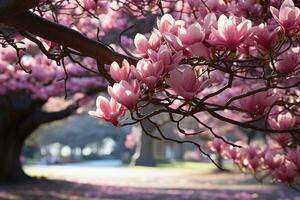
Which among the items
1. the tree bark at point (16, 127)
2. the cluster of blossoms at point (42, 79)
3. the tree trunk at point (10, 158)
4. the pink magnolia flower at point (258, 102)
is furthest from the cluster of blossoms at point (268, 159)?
the tree trunk at point (10, 158)

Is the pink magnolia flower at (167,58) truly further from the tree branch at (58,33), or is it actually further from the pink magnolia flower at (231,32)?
the tree branch at (58,33)

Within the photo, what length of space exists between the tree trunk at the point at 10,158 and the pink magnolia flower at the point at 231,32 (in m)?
16.3

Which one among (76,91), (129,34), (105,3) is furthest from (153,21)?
(76,91)

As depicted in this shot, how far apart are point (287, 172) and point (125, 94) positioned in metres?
1.98

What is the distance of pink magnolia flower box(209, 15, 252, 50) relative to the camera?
209 cm

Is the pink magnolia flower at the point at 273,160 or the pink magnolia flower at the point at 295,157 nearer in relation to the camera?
the pink magnolia flower at the point at 295,157

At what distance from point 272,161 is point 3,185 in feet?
46.4

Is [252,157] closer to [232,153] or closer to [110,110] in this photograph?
[232,153]

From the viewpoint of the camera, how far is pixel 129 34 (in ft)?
34.0

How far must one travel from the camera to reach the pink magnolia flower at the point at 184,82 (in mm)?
2160

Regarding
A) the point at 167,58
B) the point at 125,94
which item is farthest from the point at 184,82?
the point at 125,94

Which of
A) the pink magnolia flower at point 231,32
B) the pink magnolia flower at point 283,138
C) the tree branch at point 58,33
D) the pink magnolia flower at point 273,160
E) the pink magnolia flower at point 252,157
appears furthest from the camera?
the pink magnolia flower at point 252,157

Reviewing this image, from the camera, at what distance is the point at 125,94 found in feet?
6.95

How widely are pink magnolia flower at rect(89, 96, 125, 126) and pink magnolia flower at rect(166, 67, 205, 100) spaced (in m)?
0.24
